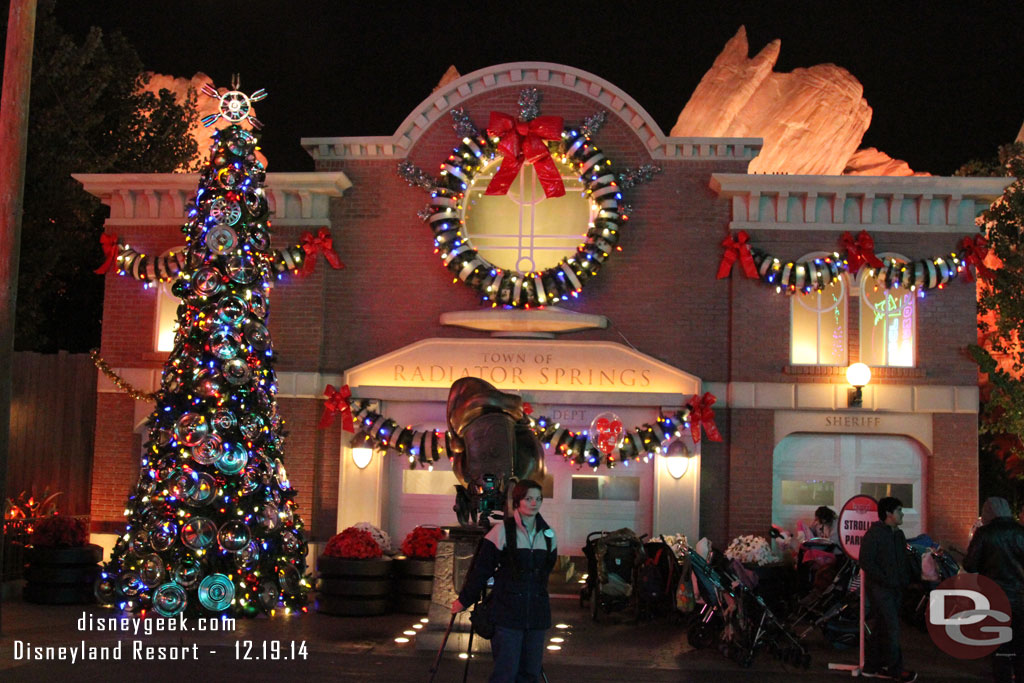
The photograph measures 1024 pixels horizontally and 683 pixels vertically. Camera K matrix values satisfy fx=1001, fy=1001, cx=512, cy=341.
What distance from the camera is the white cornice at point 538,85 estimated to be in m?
16.1

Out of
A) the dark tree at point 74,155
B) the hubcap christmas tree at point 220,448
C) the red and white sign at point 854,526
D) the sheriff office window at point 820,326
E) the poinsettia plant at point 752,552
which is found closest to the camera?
the red and white sign at point 854,526

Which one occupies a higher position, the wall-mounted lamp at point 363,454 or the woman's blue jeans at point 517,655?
the wall-mounted lamp at point 363,454

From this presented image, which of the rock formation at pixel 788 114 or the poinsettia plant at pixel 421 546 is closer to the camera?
the poinsettia plant at pixel 421 546

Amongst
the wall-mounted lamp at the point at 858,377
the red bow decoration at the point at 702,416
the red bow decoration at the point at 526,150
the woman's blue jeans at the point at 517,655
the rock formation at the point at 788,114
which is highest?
the rock formation at the point at 788,114

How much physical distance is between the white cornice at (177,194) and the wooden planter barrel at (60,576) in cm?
587

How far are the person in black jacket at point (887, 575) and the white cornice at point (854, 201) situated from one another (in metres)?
6.94

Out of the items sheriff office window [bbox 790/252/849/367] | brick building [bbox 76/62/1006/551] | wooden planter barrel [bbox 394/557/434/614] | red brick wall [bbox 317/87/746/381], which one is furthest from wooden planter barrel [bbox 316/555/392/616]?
sheriff office window [bbox 790/252/849/367]

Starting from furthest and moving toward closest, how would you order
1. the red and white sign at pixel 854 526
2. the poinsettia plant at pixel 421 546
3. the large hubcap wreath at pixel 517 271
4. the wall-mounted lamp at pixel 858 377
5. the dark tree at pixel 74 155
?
the dark tree at pixel 74 155, the large hubcap wreath at pixel 517 271, the wall-mounted lamp at pixel 858 377, the poinsettia plant at pixel 421 546, the red and white sign at pixel 854 526

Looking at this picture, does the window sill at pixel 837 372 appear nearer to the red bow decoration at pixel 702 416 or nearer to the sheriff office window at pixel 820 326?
the sheriff office window at pixel 820 326

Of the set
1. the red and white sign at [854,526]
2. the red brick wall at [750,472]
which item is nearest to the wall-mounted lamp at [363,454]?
the red brick wall at [750,472]

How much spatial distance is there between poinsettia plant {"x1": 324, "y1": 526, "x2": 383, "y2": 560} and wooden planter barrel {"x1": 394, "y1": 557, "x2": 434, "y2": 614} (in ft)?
1.45

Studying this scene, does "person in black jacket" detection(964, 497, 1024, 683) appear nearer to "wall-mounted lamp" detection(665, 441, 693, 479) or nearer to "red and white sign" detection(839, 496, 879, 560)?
"red and white sign" detection(839, 496, 879, 560)

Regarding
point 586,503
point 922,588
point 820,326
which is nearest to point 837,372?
point 820,326

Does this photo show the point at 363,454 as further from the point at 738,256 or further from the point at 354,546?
the point at 738,256
